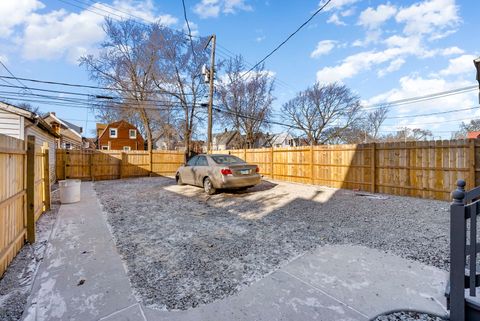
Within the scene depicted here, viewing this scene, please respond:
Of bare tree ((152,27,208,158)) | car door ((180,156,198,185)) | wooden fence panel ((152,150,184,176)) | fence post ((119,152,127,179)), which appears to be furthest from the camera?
bare tree ((152,27,208,158))

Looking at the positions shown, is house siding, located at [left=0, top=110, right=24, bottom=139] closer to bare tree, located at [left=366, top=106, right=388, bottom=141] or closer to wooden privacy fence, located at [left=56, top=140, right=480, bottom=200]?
wooden privacy fence, located at [left=56, top=140, right=480, bottom=200]

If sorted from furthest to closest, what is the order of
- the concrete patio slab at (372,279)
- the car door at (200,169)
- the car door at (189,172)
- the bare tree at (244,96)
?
the bare tree at (244,96), the car door at (189,172), the car door at (200,169), the concrete patio slab at (372,279)

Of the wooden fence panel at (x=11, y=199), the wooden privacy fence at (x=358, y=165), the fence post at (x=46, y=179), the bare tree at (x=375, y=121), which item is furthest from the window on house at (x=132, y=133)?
the wooden fence panel at (x=11, y=199)

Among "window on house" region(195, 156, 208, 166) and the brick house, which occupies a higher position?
the brick house

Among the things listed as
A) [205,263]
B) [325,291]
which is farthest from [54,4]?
[325,291]

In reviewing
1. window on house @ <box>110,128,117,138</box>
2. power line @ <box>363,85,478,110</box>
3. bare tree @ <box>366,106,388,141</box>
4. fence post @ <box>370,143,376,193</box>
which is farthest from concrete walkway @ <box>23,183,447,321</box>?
window on house @ <box>110,128,117,138</box>

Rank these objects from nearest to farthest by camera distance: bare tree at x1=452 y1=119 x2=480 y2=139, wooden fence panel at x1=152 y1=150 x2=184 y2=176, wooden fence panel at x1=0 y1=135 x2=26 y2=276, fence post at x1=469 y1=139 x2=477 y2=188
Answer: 1. wooden fence panel at x1=0 y1=135 x2=26 y2=276
2. fence post at x1=469 y1=139 x2=477 y2=188
3. wooden fence panel at x1=152 y1=150 x2=184 y2=176
4. bare tree at x1=452 y1=119 x2=480 y2=139

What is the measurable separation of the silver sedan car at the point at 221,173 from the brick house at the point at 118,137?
25.5m

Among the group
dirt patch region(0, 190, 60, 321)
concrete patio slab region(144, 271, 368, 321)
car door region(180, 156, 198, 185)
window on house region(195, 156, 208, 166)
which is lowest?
concrete patio slab region(144, 271, 368, 321)

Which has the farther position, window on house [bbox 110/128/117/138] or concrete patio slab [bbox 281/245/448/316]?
window on house [bbox 110/128/117/138]

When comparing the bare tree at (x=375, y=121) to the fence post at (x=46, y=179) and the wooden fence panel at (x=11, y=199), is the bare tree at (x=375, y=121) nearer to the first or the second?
the fence post at (x=46, y=179)

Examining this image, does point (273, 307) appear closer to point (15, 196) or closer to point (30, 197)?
point (15, 196)

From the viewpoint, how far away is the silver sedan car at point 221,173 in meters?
7.18

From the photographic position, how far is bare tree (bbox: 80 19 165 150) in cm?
1636
